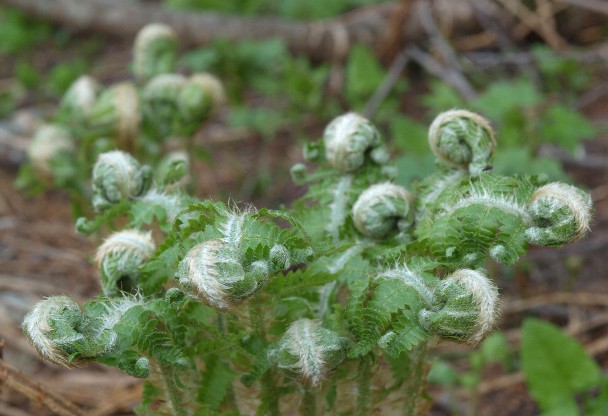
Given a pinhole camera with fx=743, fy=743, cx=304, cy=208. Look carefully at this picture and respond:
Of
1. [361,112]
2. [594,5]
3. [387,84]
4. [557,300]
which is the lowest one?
[557,300]

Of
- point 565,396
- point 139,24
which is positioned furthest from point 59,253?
point 565,396

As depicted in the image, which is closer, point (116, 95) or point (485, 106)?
point (116, 95)

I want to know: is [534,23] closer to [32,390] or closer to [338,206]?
[338,206]

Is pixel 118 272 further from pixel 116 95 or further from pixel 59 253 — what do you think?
pixel 59 253

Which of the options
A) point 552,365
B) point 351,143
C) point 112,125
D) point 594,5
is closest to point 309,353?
point 351,143

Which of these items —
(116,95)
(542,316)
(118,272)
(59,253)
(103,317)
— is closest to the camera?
(103,317)
